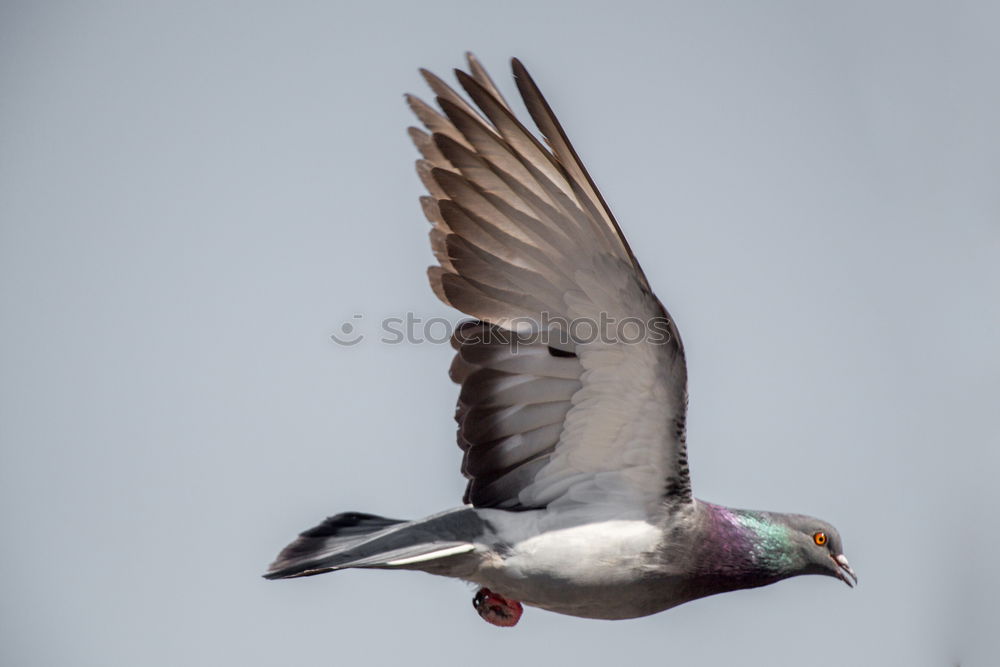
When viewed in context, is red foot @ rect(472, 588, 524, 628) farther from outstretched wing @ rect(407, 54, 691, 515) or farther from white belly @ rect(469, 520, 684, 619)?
outstretched wing @ rect(407, 54, 691, 515)

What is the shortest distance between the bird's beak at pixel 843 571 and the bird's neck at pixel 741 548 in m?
0.38

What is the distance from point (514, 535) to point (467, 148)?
2.61 meters

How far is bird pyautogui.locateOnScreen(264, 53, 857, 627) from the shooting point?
7.84 m

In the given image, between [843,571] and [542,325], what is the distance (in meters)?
2.97

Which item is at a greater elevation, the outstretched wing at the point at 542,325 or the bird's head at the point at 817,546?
the outstretched wing at the point at 542,325

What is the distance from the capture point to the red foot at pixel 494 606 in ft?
30.2

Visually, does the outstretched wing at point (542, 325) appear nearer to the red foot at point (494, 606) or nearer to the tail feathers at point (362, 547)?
→ the tail feathers at point (362, 547)

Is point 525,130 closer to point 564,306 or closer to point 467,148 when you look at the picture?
point 467,148

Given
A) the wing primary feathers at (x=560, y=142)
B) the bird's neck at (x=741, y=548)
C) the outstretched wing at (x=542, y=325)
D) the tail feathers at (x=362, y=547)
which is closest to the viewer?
the wing primary feathers at (x=560, y=142)

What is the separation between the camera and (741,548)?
28.6 feet

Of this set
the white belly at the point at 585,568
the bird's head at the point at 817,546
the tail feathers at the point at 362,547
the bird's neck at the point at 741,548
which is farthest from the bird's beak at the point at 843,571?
the tail feathers at the point at 362,547

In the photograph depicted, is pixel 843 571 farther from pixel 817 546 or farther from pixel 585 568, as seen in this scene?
pixel 585 568

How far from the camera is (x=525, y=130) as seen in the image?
25.4ft

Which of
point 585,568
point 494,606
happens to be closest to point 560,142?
point 585,568
